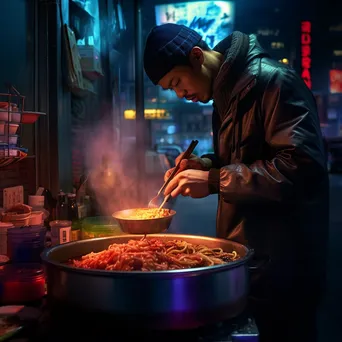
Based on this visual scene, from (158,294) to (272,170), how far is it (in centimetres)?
94

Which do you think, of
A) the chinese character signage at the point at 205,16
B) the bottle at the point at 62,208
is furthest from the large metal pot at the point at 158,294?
the chinese character signage at the point at 205,16

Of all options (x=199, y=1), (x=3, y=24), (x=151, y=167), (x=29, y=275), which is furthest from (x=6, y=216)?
(x=199, y=1)

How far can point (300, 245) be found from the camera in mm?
2459

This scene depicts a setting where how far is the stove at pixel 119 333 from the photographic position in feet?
5.43

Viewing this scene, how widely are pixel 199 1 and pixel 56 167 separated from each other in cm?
1682

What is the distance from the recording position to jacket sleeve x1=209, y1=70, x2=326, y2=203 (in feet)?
7.11

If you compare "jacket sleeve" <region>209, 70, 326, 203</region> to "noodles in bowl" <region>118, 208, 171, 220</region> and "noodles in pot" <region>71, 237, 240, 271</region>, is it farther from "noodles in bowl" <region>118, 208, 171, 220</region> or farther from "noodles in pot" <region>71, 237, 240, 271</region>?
"noodles in bowl" <region>118, 208, 171, 220</region>

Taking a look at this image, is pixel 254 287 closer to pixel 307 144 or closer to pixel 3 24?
pixel 307 144

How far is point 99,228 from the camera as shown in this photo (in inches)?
133

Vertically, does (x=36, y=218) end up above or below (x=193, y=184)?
below

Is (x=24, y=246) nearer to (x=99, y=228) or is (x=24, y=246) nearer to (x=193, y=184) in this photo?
(x=99, y=228)

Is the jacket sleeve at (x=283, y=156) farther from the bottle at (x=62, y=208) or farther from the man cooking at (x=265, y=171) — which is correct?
the bottle at (x=62, y=208)

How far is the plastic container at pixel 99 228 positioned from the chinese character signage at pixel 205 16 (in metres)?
17.0

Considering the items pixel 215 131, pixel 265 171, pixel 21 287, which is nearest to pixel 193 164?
pixel 215 131
